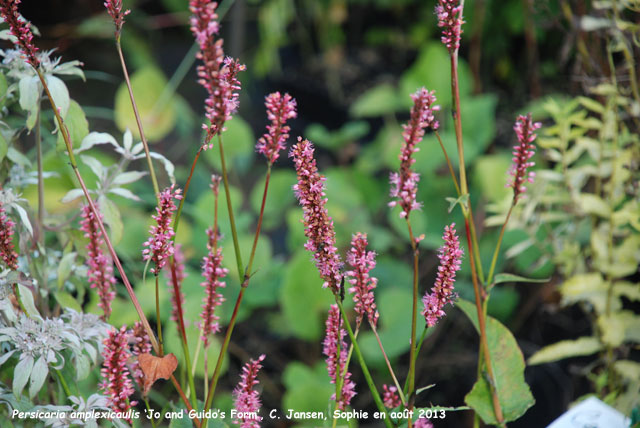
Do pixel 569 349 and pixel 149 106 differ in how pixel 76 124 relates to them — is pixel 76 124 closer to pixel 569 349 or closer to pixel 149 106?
pixel 569 349

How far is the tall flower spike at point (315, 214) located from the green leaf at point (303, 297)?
2.62ft

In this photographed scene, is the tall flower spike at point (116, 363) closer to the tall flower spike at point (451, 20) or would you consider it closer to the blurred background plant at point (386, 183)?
the blurred background plant at point (386, 183)

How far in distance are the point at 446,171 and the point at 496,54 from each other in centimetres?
77

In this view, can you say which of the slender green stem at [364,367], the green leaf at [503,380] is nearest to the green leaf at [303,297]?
the green leaf at [503,380]

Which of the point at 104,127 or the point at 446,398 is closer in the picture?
the point at 446,398

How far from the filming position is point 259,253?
4.54 feet

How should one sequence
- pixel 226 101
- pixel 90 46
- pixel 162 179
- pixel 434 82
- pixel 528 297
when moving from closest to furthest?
1. pixel 226 101
2. pixel 528 297
3. pixel 434 82
4. pixel 162 179
5. pixel 90 46

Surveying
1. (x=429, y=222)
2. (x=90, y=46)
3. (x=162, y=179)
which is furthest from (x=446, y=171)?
(x=90, y=46)

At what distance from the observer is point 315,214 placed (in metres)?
0.45

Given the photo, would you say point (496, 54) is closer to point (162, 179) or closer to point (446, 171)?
point (446, 171)

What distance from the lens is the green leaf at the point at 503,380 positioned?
601 mm

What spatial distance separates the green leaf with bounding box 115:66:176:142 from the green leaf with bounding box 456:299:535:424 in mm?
1259

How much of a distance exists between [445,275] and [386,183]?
4.57ft

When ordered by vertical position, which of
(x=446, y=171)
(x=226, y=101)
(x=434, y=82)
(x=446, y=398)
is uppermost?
(x=434, y=82)
